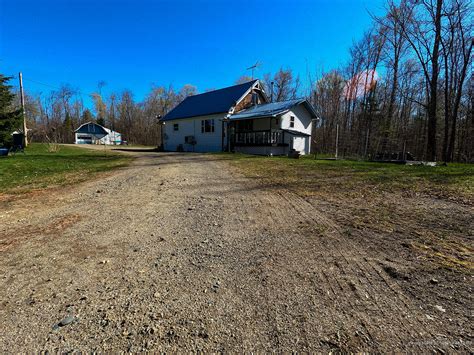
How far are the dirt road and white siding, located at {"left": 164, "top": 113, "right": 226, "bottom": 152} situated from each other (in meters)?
20.4

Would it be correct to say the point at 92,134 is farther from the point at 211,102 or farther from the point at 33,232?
the point at 33,232

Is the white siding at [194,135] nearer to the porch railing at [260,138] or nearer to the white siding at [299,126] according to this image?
the porch railing at [260,138]

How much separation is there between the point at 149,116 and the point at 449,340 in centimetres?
6262

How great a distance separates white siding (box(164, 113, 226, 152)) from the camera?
24.0 m

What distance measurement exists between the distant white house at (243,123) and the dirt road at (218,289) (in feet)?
56.0

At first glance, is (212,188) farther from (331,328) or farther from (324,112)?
(324,112)

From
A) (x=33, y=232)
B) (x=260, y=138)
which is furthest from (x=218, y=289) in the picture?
(x=260, y=138)

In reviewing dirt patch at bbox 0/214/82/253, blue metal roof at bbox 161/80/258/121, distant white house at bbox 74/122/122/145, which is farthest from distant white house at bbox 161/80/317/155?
distant white house at bbox 74/122/122/145

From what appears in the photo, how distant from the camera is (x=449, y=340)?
5.42 ft

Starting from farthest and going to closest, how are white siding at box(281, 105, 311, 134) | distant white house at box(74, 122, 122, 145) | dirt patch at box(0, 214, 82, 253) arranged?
distant white house at box(74, 122, 122, 145) → white siding at box(281, 105, 311, 134) → dirt patch at box(0, 214, 82, 253)

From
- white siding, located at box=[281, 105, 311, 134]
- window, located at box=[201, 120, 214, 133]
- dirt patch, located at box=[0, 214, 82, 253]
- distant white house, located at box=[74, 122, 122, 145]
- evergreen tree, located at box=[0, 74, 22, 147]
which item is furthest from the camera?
distant white house, located at box=[74, 122, 122, 145]

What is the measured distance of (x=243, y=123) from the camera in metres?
23.1

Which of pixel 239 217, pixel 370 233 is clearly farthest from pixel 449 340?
pixel 239 217

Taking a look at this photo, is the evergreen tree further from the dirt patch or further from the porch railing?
the dirt patch
